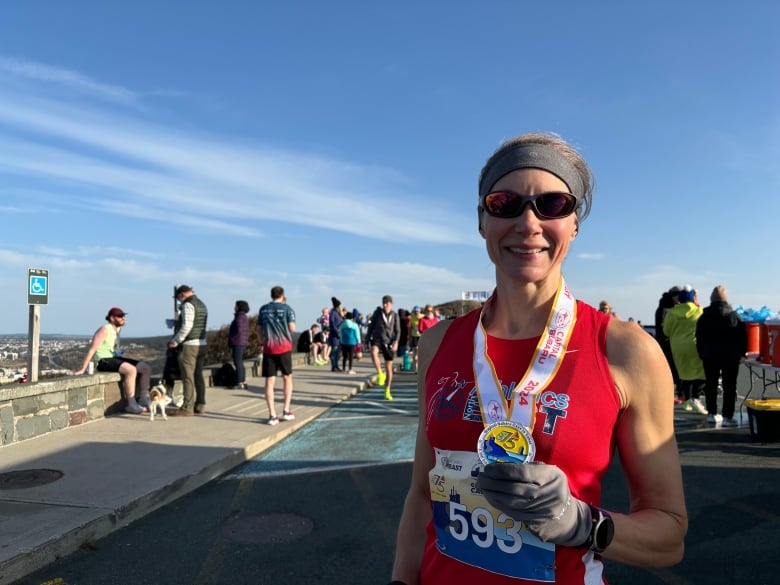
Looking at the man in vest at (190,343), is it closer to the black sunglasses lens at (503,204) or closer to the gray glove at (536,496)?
the black sunglasses lens at (503,204)

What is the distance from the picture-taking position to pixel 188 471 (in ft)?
19.6

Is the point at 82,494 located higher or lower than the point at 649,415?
lower

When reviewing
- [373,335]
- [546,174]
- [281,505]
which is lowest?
[281,505]

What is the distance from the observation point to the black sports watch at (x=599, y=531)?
1291mm

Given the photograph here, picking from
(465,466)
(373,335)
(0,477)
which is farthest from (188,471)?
(373,335)

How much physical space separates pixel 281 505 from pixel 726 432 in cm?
617

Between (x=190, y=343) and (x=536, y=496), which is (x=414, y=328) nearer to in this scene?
(x=190, y=343)

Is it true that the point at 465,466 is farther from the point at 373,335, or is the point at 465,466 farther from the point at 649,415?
the point at 373,335

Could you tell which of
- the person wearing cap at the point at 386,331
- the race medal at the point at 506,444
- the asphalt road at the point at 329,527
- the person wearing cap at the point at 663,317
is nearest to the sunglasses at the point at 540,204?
the race medal at the point at 506,444

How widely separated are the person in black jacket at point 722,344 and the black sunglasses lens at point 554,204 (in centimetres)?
773

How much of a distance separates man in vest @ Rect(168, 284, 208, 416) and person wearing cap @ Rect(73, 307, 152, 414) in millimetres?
714

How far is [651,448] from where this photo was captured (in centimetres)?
140

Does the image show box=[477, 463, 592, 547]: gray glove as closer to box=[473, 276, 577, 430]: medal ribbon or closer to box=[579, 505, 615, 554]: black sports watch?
box=[579, 505, 615, 554]: black sports watch

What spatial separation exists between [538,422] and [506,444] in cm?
11
